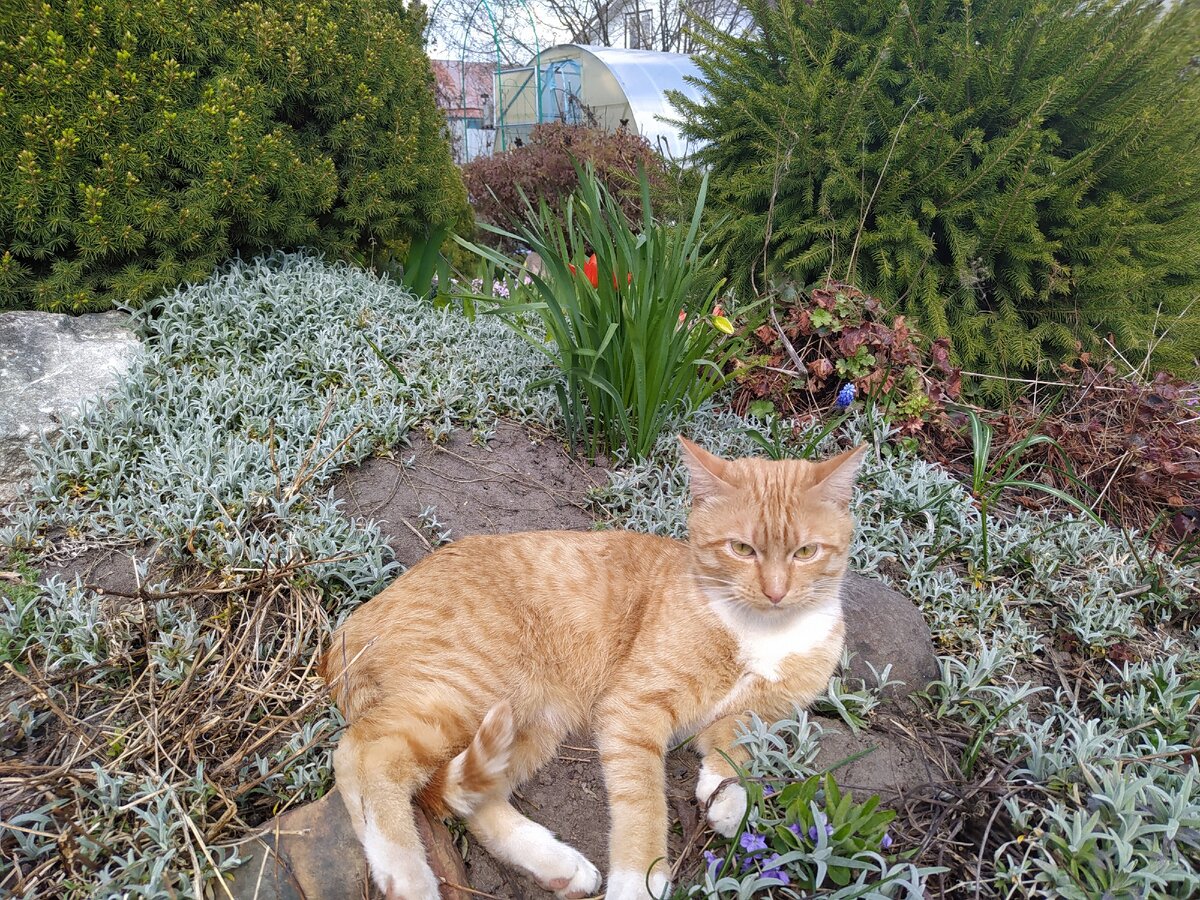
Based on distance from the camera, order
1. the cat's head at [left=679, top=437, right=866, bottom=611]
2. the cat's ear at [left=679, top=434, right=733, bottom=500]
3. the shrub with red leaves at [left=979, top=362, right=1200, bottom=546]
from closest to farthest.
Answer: the cat's head at [left=679, top=437, right=866, bottom=611] < the cat's ear at [left=679, top=434, right=733, bottom=500] < the shrub with red leaves at [left=979, top=362, right=1200, bottom=546]

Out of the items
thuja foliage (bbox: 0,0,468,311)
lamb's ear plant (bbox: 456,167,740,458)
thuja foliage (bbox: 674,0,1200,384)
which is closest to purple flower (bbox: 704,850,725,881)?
lamb's ear plant (bbox: 456,167,740,458)

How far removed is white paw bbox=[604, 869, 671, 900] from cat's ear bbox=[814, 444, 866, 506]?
3.76 ft

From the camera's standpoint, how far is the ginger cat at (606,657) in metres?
1.76

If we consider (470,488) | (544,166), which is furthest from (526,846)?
(544,166)

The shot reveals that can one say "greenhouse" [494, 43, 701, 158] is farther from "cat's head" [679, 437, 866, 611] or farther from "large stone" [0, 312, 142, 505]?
"cat's head" [679, 437, 866, 611]

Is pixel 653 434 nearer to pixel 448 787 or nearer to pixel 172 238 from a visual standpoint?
pixel 448 787

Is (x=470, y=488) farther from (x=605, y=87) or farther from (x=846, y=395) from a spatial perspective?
(x=605, y=87)

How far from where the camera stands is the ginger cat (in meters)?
1.76

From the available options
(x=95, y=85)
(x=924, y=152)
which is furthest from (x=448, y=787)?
(x=924, y=152)

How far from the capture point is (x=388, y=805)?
5.37 ft

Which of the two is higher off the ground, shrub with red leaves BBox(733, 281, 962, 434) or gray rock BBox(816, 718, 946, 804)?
shrub with red leaves BBox(733, 281, 962, 434)

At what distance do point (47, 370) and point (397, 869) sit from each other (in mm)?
2750

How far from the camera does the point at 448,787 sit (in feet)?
5.45

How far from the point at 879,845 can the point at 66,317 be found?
12.6 ft
